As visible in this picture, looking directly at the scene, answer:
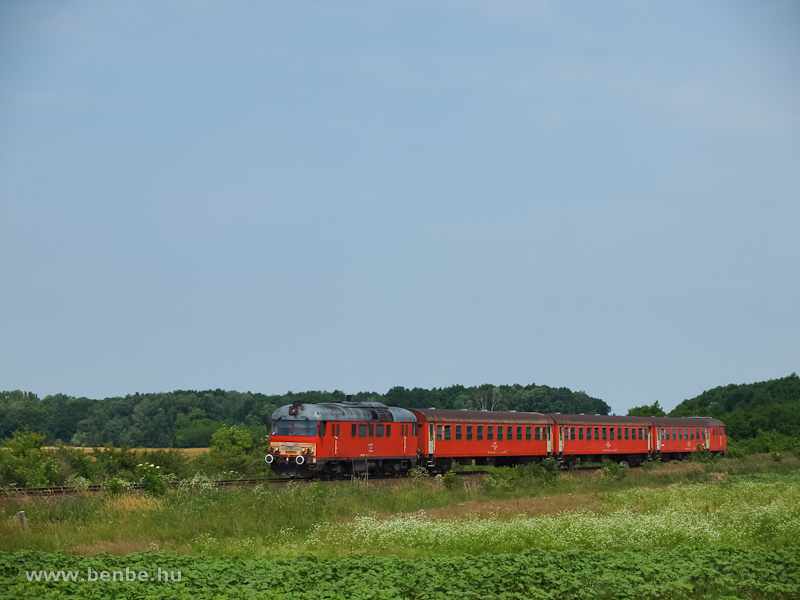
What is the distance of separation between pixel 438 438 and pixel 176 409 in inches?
2985

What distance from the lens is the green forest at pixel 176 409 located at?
317 ft

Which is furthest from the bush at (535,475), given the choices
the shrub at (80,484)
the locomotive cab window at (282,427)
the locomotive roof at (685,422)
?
the locomotive roof at (685,422)

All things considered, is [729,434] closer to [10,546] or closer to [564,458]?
[564,458]

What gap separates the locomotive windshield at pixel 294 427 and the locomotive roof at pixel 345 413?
0.56ft

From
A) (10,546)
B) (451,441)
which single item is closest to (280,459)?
(451,441)

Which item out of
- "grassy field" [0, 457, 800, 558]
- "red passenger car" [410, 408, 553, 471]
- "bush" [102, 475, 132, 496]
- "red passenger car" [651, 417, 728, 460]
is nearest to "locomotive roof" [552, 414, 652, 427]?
"red passenger car" [410, 408, 553, 471]

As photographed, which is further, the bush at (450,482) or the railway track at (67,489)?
the bush at (450,482)

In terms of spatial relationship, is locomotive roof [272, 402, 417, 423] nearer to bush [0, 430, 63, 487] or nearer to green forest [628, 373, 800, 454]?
bush [0, 430, 63, 487]

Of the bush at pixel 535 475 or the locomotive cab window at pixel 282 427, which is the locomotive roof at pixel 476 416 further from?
the locomotive cab window at pixel 282 427

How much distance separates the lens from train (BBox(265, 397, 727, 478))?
102 feet

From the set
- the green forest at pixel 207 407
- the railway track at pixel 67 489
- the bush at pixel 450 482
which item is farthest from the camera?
the green forest at pixel 207 407

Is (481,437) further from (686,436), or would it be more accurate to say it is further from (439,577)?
(439,577)

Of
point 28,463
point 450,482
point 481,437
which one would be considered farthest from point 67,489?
point 481,437

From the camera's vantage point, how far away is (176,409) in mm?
105500
